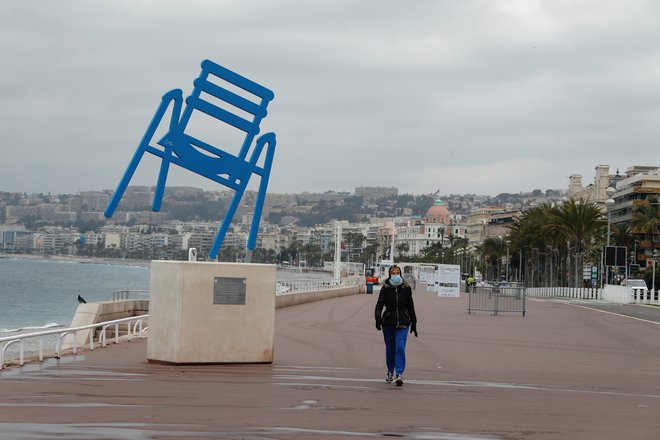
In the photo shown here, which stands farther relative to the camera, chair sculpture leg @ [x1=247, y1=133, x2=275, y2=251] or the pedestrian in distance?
chair sculpture leg @ [x1=247, y1=133, x2=275, y2=251]

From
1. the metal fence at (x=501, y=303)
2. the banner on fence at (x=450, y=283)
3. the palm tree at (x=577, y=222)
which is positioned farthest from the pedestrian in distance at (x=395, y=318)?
the palm tree at (x=577, y=222)

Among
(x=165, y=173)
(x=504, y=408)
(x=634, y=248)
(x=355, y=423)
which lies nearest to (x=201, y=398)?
(x=355, y=423)

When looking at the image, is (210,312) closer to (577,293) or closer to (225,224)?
(225,224)

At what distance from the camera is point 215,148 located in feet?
56.6

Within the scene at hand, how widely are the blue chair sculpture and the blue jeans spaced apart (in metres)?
4.35

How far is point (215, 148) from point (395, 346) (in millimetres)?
5315

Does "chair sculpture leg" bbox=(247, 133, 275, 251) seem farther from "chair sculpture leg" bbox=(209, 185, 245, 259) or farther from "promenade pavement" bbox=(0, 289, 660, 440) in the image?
"promenade pavement" bbox=(0, 289, 660, 440)

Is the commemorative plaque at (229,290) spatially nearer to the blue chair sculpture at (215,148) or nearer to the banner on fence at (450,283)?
the blue chair sculpture at (215,148)

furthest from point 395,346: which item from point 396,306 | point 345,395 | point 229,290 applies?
point 229,290

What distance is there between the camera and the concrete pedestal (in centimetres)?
1509

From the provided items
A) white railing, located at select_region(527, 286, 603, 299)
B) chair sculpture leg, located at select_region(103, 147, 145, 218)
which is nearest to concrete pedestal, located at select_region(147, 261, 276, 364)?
chair sculpture leg, located at select_region(103, 147, 145, 218)

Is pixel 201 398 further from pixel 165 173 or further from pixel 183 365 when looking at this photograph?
pixel 165 173

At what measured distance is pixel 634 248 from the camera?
11431cm

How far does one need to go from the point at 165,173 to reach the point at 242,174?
1.31 m
